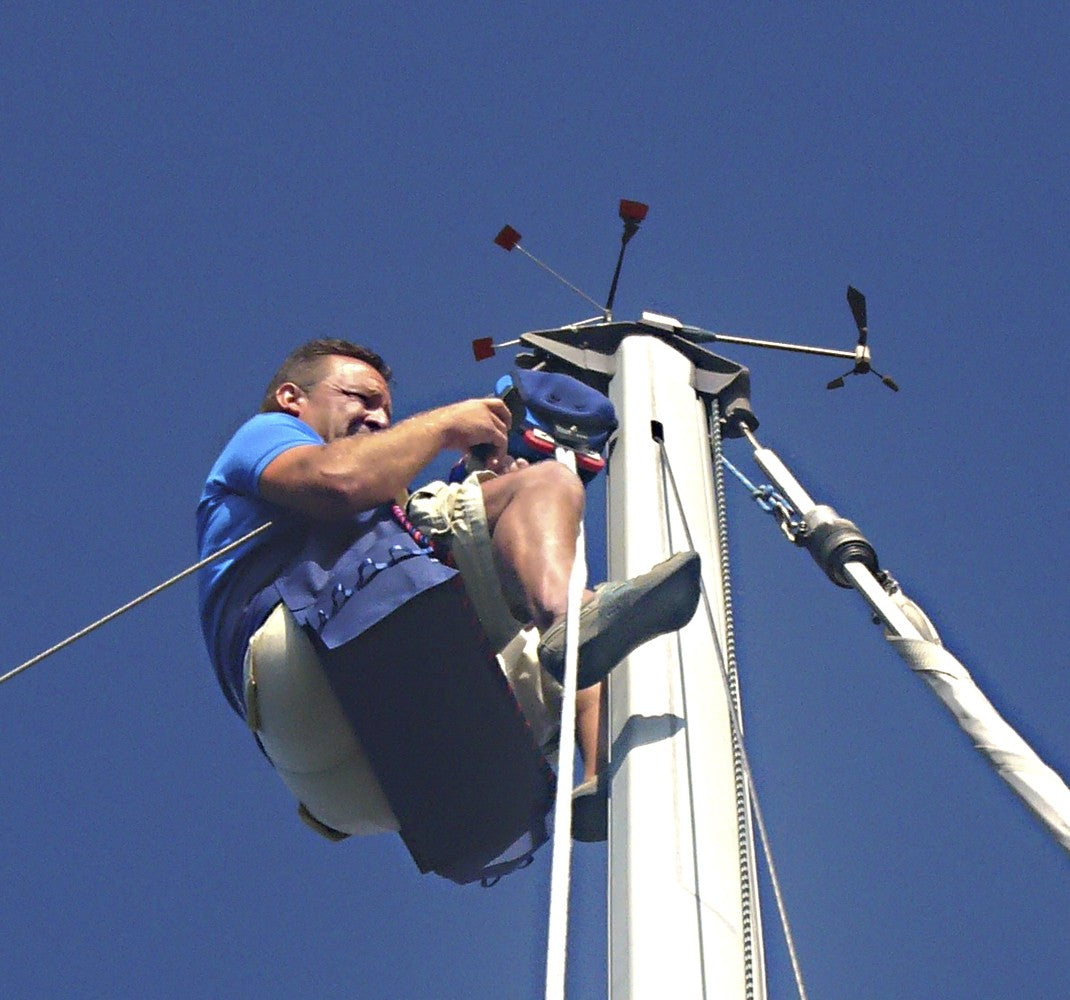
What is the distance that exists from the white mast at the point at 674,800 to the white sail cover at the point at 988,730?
0.54 m

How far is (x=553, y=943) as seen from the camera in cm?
287

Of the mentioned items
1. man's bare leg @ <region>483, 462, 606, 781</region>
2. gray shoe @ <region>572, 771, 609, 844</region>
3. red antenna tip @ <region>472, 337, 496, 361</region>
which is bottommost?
gray shoe @ <region>572, 771, 609, 844</region>

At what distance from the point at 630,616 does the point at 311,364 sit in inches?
75.4

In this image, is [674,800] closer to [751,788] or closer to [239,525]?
[751,788]

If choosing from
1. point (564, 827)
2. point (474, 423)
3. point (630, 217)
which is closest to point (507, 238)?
point (630, 217)

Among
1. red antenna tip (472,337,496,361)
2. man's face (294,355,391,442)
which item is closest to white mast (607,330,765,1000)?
man's face (294,355,391,442)

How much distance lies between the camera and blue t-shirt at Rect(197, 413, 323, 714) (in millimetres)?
4691

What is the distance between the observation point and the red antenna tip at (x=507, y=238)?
7.16m

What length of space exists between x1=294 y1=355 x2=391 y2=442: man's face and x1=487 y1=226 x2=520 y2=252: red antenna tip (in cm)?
181

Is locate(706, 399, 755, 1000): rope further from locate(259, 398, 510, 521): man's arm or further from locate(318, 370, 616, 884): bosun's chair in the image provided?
locate(259, 398, 510, 521): man's arm

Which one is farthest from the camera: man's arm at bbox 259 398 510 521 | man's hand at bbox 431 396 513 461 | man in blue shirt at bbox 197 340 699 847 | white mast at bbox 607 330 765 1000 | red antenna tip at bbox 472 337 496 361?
red antenna tip at bbox 472 337 496 361

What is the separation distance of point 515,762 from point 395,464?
811mm

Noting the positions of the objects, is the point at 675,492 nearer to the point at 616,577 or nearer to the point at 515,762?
the point at 616,577

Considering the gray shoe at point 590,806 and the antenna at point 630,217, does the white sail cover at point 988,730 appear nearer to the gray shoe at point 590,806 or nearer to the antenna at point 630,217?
the gray shoe at point 590,806
